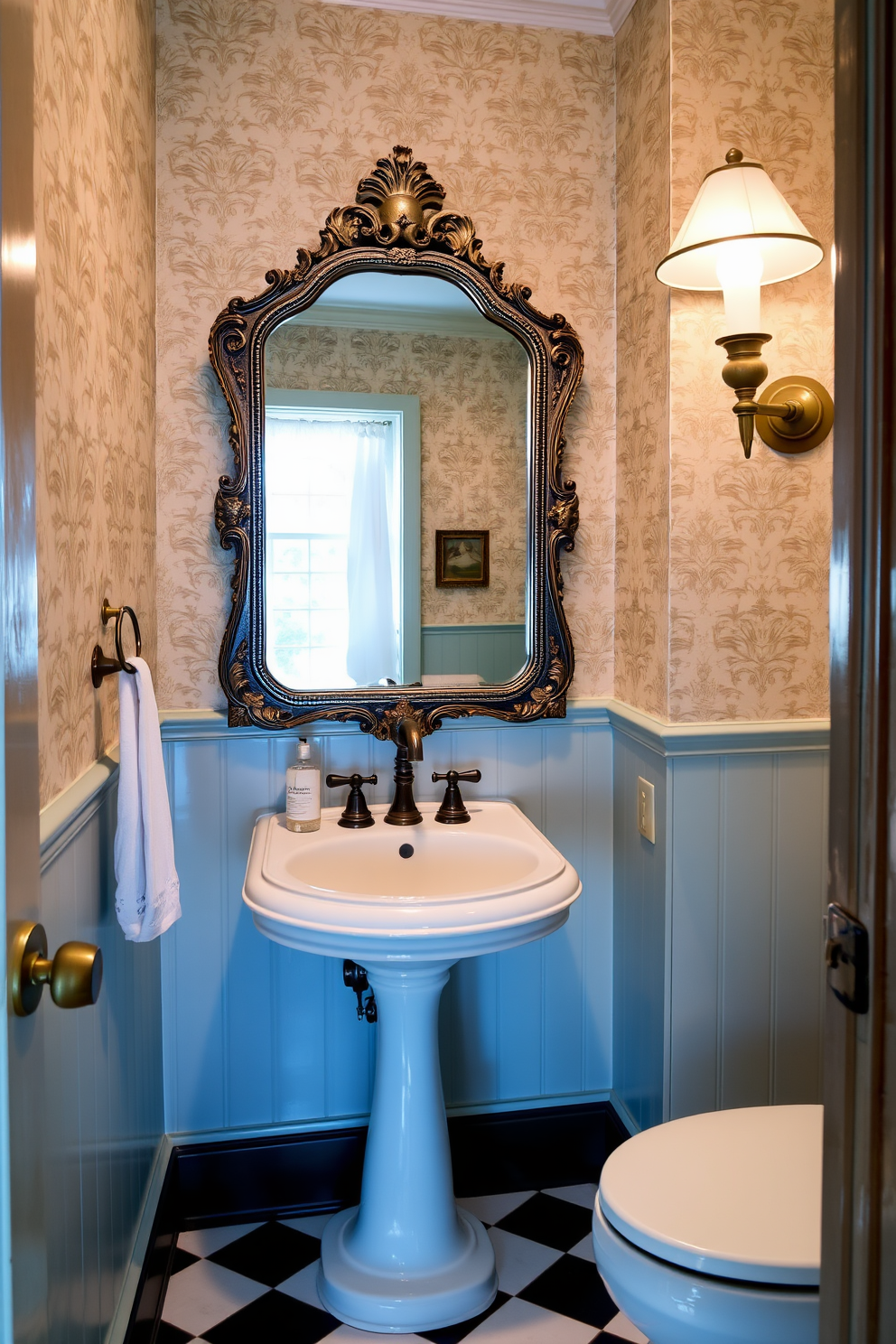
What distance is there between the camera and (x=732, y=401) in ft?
6.02

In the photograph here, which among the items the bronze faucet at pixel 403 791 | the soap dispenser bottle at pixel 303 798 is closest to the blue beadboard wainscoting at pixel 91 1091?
the soap dispenser bottle at pixel 303 798

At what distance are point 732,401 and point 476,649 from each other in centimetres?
71

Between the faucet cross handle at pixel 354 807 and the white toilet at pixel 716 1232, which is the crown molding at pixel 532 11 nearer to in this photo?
the faucet cross handle at pixel 354 807

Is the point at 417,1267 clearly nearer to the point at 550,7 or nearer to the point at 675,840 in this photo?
the point at 675,840

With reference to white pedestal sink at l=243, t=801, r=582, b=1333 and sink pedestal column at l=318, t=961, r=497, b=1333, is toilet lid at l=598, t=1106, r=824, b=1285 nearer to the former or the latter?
white pedestal sink at l=243, t=801, r=582, b=1333

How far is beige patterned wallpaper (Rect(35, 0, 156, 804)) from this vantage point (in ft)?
3.66

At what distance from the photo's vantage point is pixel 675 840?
1.89 metres

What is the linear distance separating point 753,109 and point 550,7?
54cm

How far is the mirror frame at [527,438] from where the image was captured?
1.94 metres

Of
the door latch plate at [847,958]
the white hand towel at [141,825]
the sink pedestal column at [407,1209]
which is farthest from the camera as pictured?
the sink pedestal column at [407,1209]

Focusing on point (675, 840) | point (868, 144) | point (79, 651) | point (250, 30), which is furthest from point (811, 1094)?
point (250, 30)

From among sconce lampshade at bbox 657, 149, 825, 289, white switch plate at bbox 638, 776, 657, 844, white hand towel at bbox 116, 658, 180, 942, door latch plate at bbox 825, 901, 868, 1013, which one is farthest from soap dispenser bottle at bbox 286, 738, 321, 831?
door latch plate at bbox 825, 901, 868, 1013

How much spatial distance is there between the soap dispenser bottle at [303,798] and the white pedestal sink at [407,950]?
34mm

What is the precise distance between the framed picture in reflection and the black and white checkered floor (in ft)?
4.39
